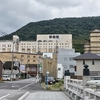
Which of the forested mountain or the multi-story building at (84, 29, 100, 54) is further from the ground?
the forested mountain

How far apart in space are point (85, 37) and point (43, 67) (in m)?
97.7

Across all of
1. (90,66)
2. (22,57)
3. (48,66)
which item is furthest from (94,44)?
(90,66)

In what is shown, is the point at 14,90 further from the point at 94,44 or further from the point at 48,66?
the point at 94,44

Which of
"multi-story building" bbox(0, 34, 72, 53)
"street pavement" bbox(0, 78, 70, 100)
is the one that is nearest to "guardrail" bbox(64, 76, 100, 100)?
"street pavement" bbox(0, 78, 70, 100)

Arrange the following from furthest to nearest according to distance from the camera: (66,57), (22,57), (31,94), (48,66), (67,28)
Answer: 1. (67,28)
2. (22,57)
3. (66,57)
4. (48,66)
5. (31,94)

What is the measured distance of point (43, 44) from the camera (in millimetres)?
143750

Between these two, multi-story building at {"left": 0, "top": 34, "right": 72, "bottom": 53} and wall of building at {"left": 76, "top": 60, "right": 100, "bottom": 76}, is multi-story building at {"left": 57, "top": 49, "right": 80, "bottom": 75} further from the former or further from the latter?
multi-story building at {"left": 0, "top": 34, "right": 72, "bottom": 53}

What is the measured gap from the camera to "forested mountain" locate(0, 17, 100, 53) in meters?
146

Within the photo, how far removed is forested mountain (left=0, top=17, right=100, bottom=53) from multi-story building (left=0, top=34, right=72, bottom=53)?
18.5ft

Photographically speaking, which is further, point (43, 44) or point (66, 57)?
point (43, 44)

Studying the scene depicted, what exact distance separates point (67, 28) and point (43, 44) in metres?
22.2

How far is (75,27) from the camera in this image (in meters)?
151

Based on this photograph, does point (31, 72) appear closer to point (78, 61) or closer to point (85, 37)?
point (85, 37)

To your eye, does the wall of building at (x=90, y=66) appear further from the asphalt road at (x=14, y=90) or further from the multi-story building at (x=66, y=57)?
the multi-story building at (x=66, y=57)
